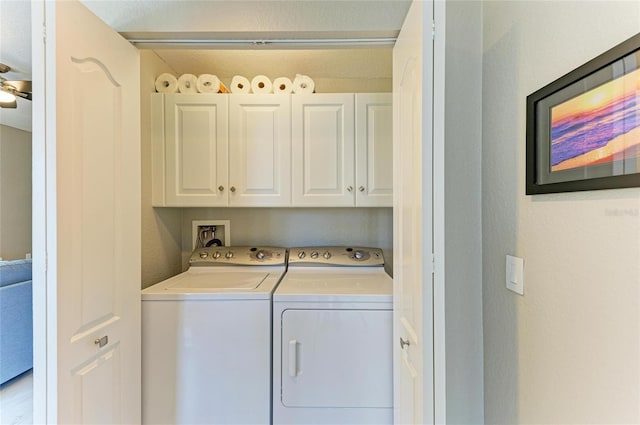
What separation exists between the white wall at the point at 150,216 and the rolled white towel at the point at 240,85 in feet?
1.80

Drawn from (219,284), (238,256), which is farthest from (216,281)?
→ (238,256)

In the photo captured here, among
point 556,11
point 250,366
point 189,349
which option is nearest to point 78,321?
point 189,349

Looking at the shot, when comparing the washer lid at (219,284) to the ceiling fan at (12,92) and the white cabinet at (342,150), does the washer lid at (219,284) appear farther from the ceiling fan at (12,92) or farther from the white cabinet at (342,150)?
the ceiling fan at (12,92)

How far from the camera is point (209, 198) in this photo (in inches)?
79.4

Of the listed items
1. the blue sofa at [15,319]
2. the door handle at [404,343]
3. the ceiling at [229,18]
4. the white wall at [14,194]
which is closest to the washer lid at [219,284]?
the blue sofa at [15,319]

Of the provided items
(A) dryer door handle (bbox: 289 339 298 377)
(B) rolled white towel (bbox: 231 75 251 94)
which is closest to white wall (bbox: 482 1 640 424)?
(A) dryer door handle (bbox: 289 339 298 377)

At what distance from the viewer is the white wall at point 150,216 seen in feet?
6.08

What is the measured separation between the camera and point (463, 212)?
3.65 ft

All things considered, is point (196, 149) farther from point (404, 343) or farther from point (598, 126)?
point (598, 126)

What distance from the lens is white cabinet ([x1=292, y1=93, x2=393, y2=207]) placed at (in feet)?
6.52

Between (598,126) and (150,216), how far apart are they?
88.5 inches

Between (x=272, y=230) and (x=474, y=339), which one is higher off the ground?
(x=272, y=230)

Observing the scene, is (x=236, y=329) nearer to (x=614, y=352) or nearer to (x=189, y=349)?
(x=189, y=349)

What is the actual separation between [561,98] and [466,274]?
0.66 m
